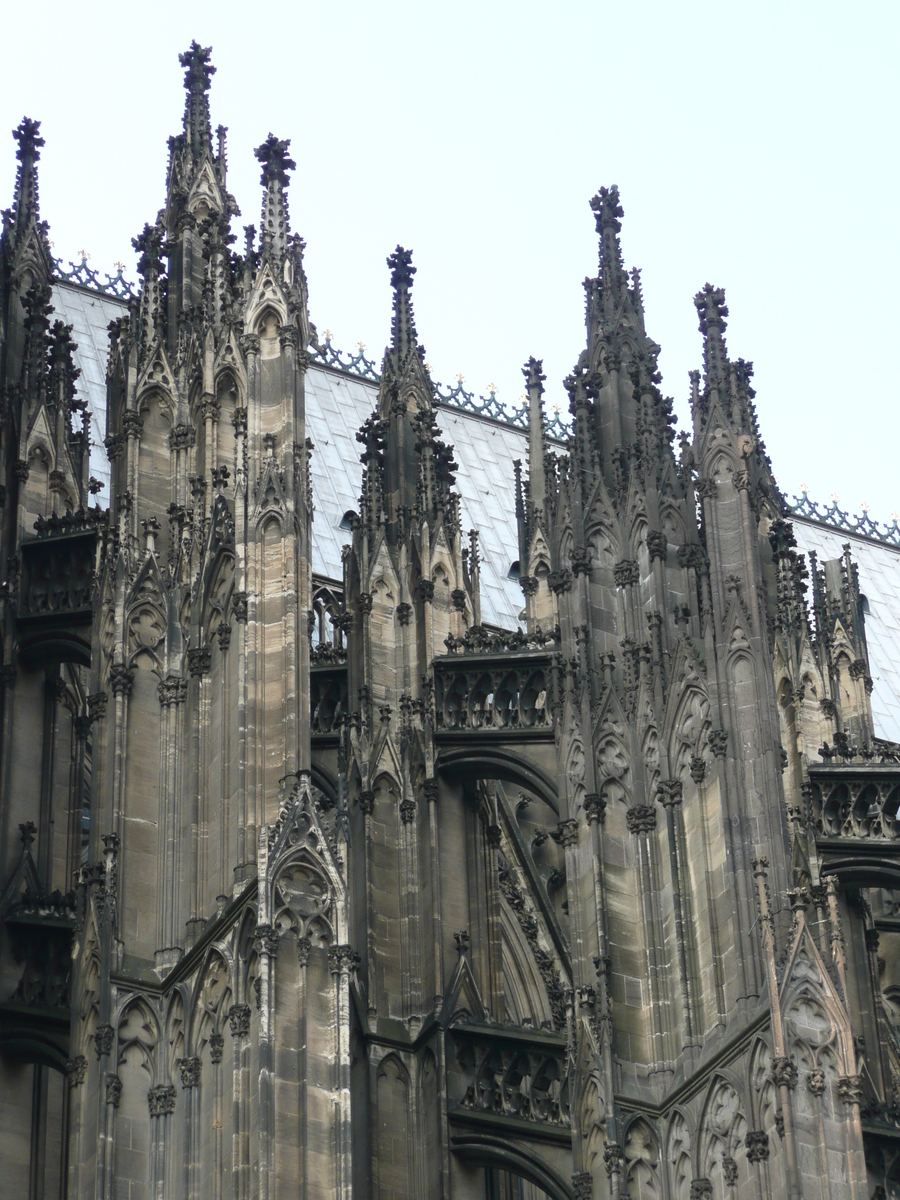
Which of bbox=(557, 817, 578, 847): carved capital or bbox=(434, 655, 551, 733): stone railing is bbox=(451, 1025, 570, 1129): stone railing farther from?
bbox=(434, 655, 551, 733): stone railing

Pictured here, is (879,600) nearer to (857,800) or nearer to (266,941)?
(857,800)

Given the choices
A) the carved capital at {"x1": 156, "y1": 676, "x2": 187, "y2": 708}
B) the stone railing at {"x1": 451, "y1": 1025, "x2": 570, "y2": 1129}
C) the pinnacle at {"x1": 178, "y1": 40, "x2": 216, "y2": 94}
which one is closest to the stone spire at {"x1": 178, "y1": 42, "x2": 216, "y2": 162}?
the pinnacle at {"x1": 178, "y1": 40, "x2": 216, "y2": 94}

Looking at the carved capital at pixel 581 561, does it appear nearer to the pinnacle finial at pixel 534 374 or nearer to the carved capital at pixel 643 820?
the carved capital at pixel 643 820

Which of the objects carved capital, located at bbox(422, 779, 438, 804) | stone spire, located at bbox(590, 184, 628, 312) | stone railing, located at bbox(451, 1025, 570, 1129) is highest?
stone spire, located at bbox(590, 184, 628, 312)

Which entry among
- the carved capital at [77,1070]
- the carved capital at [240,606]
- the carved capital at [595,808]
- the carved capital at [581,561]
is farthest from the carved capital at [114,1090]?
the carved capital at [581,561]

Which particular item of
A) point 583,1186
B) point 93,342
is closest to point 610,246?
point 583,1186

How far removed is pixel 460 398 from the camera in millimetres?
57719

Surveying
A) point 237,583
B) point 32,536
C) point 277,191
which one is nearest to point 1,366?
point 32,536

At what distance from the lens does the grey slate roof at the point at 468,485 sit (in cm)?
4894

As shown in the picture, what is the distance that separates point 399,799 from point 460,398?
24.4m

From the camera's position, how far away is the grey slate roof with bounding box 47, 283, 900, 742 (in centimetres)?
4894

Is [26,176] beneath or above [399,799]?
above

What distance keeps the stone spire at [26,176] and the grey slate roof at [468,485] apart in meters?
5.90

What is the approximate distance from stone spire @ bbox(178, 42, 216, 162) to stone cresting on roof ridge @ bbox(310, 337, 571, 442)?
1775 centimetres
